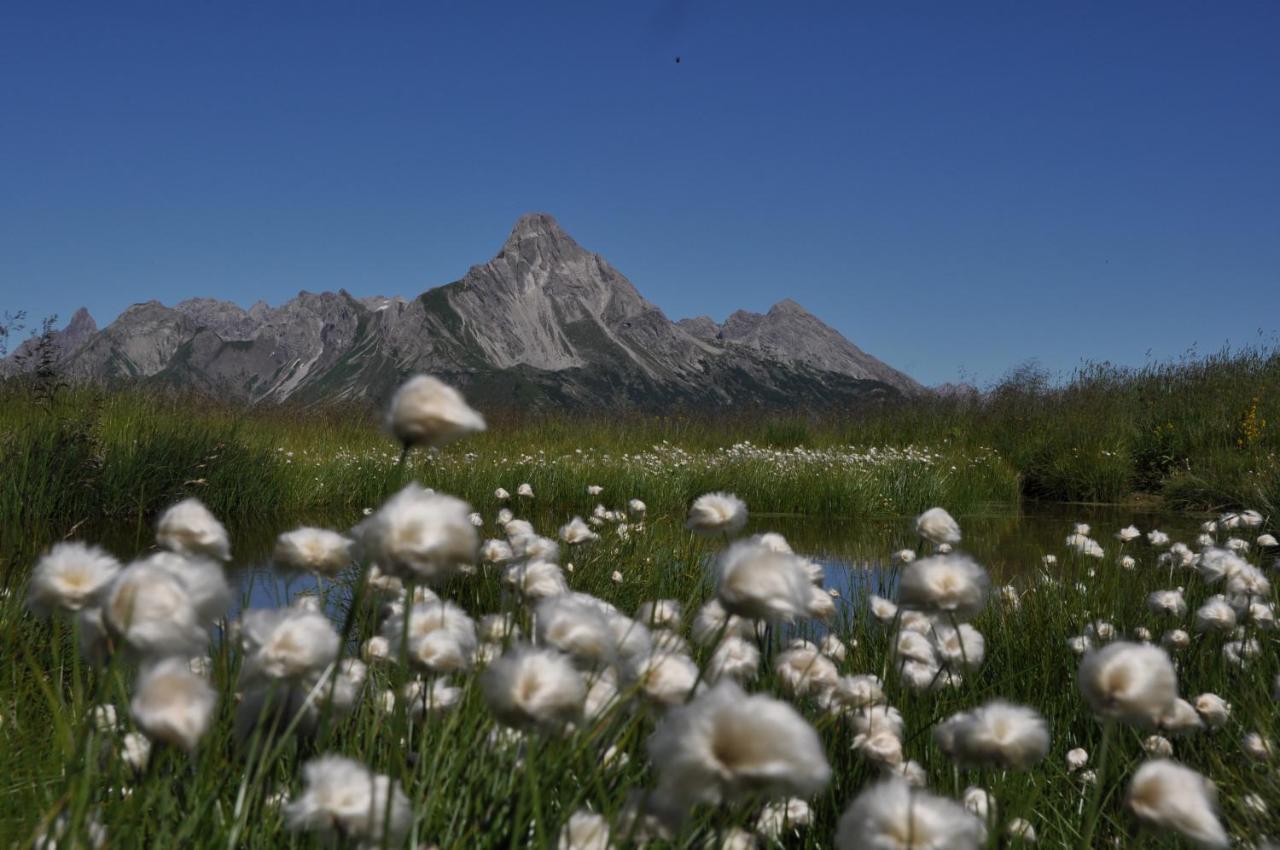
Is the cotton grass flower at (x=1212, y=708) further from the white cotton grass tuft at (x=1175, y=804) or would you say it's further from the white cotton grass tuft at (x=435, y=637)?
the white cotton grass tuft at (x=435, y=637)

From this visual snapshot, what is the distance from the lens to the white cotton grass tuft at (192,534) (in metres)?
1.45

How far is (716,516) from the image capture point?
1.83 m

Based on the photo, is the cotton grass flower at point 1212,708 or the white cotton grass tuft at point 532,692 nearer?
the white cotton grass tuft at point 532,692

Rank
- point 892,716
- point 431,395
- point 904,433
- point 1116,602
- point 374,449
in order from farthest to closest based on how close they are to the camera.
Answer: point 904,433, point 374,449, point 1116,602, point 892,716, point 431,395

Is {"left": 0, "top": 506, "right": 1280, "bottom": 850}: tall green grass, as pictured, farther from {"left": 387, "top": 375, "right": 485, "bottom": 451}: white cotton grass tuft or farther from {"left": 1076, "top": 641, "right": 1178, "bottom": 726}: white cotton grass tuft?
{"left": 387, "top": 375, "right": 485, "bottom": 451}: white cotton grass tuft

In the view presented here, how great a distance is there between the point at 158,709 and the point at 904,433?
64.1 ft

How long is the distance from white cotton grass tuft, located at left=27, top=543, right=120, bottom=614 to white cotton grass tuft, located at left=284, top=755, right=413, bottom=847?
15.7 inches

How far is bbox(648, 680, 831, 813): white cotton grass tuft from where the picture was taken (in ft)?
3.10

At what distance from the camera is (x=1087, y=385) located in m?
20.3

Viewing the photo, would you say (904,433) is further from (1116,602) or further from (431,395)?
(431,395)

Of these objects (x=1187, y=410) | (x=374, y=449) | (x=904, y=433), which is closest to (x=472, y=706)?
(x=374, y=449)

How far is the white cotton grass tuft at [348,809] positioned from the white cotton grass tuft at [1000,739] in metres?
0.76

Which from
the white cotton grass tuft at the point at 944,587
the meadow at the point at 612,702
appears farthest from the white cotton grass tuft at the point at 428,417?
the white cotton grass tuft at the point at 944,587

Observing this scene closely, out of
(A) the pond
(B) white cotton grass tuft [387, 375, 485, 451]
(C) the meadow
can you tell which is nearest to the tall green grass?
(C) the meadow
